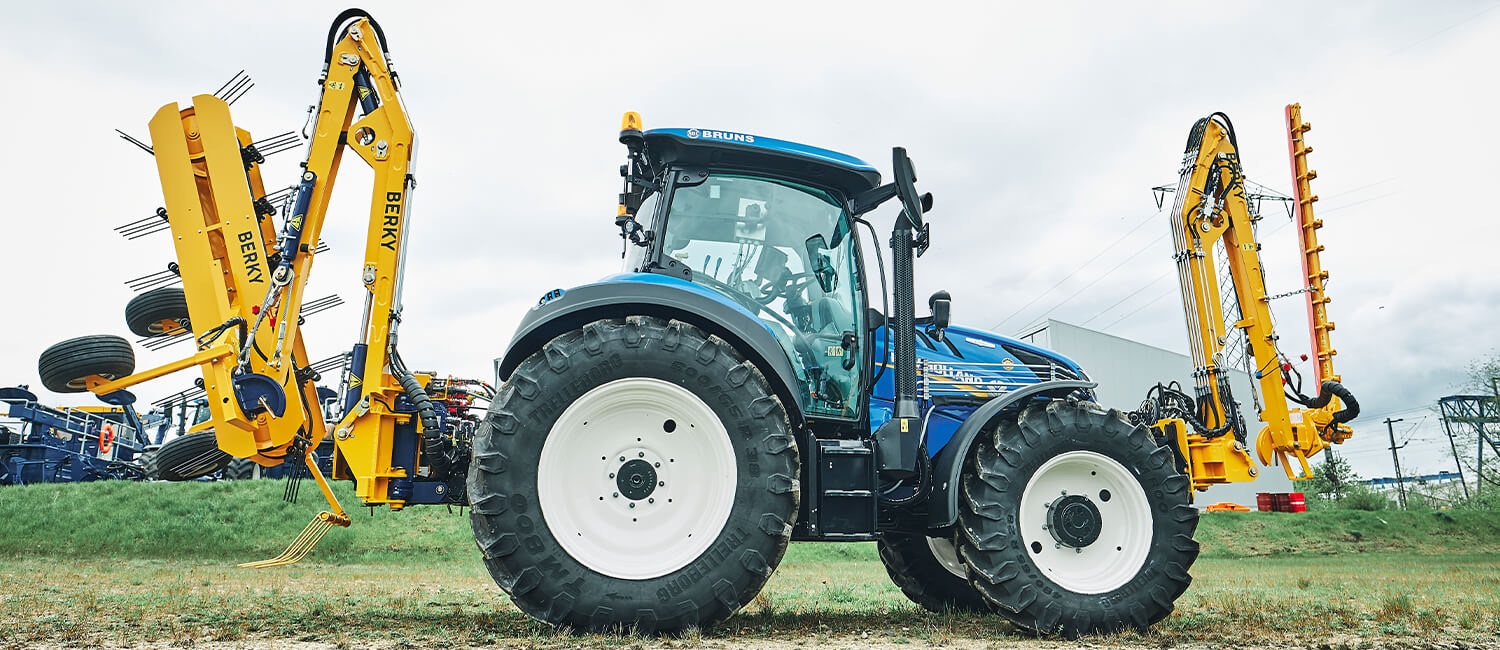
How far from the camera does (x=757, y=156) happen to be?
4648mm

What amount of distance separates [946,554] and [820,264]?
2.29 meters

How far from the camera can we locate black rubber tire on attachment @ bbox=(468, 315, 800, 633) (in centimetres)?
370

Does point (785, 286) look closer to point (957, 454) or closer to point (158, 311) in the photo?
point (957, 454)

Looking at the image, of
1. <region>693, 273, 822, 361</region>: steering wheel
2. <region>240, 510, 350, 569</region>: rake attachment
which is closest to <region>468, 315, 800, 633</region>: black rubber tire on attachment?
<region>693, 273, 822, 361</region>: steering wheel

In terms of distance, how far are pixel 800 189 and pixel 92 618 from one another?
4.51 metres

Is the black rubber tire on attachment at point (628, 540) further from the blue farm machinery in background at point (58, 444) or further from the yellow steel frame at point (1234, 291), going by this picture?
the blue farm machinery in background at point (58, 444)

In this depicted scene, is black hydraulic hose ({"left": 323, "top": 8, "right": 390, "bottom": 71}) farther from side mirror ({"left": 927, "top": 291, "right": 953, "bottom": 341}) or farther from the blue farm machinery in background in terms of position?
the blue farm machinery in background

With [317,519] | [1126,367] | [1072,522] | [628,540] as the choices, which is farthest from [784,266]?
[1126,367]

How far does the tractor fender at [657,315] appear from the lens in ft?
13.3

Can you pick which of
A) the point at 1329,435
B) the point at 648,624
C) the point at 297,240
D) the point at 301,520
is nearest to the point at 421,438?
the point at 297,240

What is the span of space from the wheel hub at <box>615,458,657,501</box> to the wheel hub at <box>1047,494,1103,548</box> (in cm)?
215

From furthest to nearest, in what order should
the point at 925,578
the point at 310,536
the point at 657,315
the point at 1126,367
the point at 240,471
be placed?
the point at 1126,367, the point at 240,471, the point at 925,578, the point at 310,536, the point at 657,315

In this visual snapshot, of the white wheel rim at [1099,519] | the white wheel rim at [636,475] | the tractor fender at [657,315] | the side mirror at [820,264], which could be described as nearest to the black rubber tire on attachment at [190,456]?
the tractor fender at [657,315]

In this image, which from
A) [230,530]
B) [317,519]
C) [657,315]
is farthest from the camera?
[230,530]
